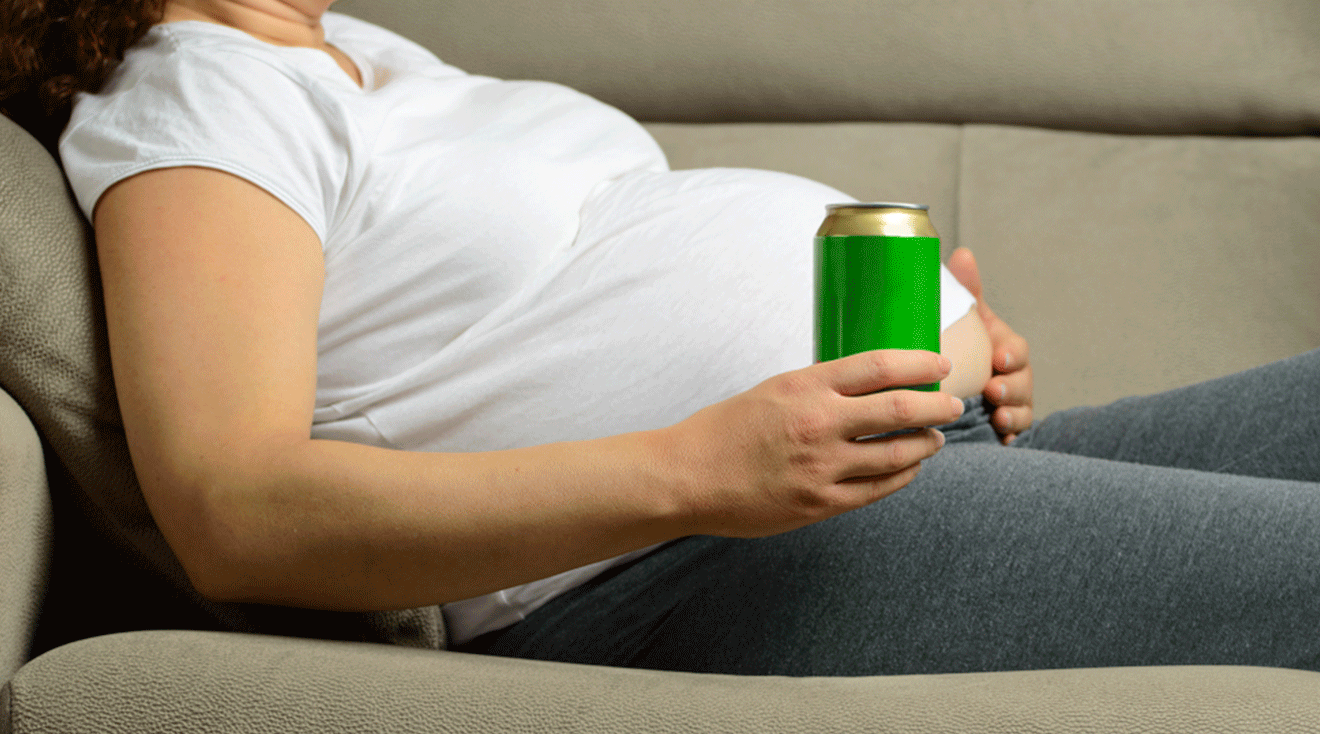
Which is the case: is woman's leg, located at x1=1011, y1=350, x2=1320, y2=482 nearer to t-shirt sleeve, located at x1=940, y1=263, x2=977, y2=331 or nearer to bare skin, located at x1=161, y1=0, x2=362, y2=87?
t-shirt sleeve, located at x1=940, y1=263, x2=977, y2=331

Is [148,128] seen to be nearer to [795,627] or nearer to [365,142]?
[365,142]

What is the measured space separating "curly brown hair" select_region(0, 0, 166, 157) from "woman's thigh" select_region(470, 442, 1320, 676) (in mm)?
534

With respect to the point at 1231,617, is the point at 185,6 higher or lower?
higher

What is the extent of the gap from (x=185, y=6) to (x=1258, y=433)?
984 millimetres

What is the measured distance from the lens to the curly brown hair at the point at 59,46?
68cm

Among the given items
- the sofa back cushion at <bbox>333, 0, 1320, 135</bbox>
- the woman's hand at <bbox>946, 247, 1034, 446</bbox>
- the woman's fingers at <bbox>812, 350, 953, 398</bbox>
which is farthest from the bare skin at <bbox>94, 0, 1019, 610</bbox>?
the sofa back cushion at <bbox>333, 0, 1320, 135</bbox>

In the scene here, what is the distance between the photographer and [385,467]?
53 cm

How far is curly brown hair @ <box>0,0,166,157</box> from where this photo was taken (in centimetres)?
68

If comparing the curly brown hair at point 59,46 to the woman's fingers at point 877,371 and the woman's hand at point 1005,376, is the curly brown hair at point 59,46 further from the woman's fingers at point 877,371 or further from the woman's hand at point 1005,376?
the woman's hand at point 1005,376

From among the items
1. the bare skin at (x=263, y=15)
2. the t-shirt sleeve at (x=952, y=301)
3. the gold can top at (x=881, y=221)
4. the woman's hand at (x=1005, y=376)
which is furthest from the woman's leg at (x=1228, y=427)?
the bare skin at (x=263, y=15)

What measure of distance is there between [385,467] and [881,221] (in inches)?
12.6

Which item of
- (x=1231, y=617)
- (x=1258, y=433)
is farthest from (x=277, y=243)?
(x=1258, y=433)

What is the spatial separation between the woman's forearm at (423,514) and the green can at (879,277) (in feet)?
0.45

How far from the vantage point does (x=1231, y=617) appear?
1.89ft
